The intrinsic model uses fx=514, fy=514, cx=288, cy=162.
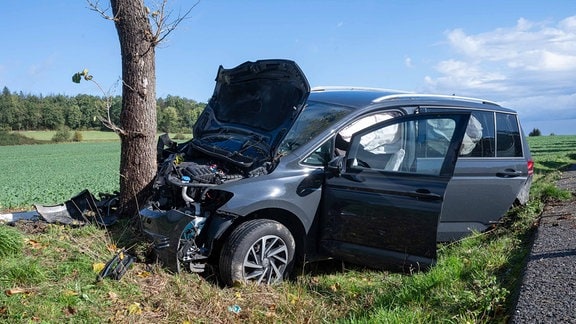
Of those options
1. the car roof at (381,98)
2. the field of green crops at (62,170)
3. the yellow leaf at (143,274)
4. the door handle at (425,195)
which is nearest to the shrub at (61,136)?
the field of green crops at (62,170)

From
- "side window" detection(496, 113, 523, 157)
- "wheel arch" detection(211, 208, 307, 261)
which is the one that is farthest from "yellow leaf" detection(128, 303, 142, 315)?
"side window" detection(496, 113, 523, 157)

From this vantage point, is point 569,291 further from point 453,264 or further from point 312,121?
point 312,121

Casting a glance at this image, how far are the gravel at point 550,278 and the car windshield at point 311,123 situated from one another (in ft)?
8.10

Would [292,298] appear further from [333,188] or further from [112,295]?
[112,295]

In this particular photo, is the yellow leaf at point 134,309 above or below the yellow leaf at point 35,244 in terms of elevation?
below

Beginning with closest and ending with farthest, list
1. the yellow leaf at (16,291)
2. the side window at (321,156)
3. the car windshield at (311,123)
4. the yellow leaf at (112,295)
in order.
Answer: the yellow leaf at (16,291), the yellow leaf at (112,295), the side window at (321,156), the car windshield at (311,123)

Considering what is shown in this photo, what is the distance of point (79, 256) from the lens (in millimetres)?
5188

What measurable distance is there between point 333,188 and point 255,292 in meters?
1.32

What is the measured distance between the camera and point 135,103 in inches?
269

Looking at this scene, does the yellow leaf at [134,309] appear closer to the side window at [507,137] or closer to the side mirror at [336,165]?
the side mirror at [336,165]

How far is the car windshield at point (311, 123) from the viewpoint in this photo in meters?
Answer: 5.71

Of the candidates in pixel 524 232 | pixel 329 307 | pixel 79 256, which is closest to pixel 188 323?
pixel 329 307

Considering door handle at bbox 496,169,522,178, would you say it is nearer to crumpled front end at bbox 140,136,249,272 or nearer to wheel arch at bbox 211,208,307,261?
wheel arch at bbox 211,208,307,261

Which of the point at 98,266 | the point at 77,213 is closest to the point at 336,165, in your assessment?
the point at 98,266
